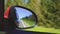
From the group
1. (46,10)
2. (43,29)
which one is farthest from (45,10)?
(43,29)

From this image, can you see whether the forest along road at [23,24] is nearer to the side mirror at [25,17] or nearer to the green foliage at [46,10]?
the side mirror at [25,17]

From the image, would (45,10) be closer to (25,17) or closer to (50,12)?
(50,12)

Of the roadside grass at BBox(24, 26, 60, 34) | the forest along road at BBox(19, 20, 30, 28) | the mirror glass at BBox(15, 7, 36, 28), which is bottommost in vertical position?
the roadside grass at BBox(24, 26, 60, 34)

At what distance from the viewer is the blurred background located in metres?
2.78

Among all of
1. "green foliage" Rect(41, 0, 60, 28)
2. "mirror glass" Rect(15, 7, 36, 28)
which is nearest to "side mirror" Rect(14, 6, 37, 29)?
"mirror glass" Rect(15, 7, 36, 28)

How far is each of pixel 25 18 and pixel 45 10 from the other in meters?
0.23

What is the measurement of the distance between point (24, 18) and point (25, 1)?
0.19 m

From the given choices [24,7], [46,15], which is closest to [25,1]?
[24,7]

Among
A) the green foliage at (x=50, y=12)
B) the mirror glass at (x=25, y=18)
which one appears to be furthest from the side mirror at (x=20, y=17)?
the green foliage at (x=50, y=12)

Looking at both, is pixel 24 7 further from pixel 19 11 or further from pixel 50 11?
pixel 50 11

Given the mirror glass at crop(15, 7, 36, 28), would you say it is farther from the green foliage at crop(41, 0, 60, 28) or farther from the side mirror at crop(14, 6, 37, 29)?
the green foliage at crop(41, 0, 60, 28)

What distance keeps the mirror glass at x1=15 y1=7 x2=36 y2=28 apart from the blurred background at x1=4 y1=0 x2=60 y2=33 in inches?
2.1

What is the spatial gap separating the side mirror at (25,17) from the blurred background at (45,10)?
0.04 m

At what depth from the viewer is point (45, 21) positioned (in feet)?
9.14
